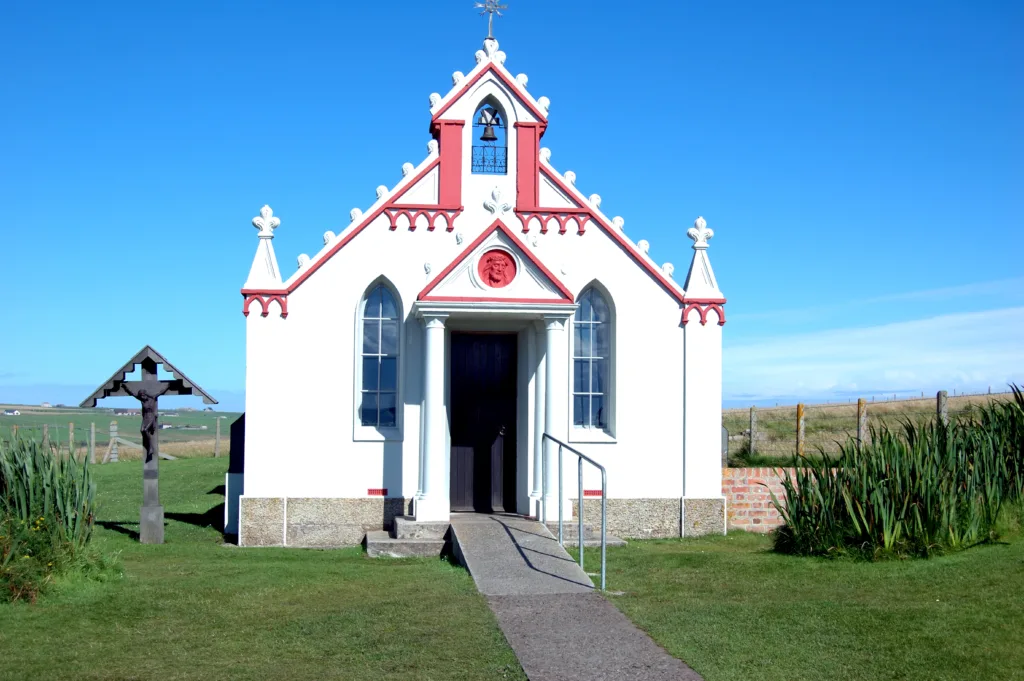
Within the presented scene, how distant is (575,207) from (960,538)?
7.27 metres

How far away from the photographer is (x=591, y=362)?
15922 mm

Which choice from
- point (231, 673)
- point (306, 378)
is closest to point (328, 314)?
point (306, 378)

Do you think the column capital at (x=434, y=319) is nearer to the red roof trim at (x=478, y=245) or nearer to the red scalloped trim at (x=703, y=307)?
the red roof trim at (x=478, y=245)

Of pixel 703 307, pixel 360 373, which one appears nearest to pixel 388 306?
pixel 360 373

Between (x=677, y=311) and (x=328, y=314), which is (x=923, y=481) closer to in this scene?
(x=677, y=311)

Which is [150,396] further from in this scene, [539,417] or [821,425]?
[821,425]

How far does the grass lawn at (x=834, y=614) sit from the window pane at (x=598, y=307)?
4.45 m

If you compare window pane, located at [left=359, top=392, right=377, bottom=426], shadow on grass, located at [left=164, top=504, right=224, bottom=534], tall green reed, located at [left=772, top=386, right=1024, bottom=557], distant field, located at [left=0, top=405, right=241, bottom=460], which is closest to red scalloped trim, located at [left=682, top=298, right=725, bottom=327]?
tall green reed, located at [left=772, top=386, right=1024, bottom=557]

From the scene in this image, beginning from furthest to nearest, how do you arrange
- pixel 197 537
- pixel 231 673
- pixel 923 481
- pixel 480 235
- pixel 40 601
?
pixel 197 537 → pixel 480 235 → pixel 923 481 → pixel 40 601 → pixel 231 673

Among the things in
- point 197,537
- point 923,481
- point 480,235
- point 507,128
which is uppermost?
point 507,128

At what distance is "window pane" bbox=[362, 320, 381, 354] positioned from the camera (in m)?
15.5

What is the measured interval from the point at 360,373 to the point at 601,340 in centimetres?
376

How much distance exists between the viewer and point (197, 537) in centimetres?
1567

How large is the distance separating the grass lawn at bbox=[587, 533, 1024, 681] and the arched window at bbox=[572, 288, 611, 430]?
11.6 ft
